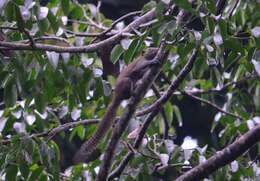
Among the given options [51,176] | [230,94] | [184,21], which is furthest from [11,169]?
[230,94]

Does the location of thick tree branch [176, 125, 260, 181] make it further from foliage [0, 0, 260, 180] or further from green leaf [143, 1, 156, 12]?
green leaf [143, 1, 156, 12]

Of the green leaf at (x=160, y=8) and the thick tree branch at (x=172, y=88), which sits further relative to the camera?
the thick tree branch at (x=172, y=88)

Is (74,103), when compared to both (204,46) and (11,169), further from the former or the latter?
(204,46)

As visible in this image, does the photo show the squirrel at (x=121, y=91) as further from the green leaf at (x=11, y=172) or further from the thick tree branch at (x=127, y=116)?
the green leaf at (x=11, y=172)

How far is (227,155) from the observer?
2.18 metres

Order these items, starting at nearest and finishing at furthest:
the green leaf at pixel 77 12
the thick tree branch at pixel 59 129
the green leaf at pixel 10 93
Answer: the green leaf at pixel 10 93, the thick tree branch at pixel 59 129, the green leaf at pixel 77 12

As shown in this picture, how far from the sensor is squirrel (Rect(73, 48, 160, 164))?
7.50 ft

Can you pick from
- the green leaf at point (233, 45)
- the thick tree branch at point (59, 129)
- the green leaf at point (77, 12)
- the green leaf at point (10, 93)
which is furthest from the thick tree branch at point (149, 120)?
the green leaf at point (77, 12)

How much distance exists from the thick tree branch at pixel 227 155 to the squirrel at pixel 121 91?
0.99 feet

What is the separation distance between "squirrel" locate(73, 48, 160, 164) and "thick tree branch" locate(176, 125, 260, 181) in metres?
0.30

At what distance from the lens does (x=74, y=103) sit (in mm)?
2523

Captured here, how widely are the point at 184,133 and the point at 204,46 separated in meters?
3.81

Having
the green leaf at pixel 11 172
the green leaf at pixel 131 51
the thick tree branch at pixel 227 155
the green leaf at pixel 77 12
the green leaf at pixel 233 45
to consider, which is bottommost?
the green leaf at pixel 11 172

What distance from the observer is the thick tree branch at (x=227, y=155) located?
7.03ft
